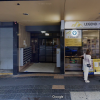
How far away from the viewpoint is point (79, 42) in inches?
249

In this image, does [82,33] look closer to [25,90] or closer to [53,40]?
[53,40]

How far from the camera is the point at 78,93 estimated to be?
3.83 meters

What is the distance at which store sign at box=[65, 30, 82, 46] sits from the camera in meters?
6.22

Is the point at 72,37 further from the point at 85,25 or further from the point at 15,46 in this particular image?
the point at 15,46

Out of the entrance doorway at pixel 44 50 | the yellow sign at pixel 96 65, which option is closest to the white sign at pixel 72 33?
the yellow sign at pixel 96 65

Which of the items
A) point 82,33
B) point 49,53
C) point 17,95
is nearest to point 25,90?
point 17,95

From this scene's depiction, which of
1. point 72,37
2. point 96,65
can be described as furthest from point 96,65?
point 72,37

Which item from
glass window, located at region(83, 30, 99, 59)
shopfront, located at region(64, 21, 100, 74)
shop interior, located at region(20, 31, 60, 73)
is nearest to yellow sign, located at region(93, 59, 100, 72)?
shopfront, located at region(64, 21, 100, 74)

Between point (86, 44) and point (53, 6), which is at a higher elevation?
point (53, 6)

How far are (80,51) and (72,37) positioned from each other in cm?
108

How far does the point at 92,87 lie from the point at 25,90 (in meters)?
2.75

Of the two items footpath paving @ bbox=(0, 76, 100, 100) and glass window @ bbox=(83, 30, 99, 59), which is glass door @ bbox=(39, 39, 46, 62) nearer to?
glass window @ bbox=(83, 30, 99, 59)

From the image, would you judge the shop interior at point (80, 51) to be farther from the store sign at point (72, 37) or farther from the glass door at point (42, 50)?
the glass door at point (42, 50)

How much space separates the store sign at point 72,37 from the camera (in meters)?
6.22
